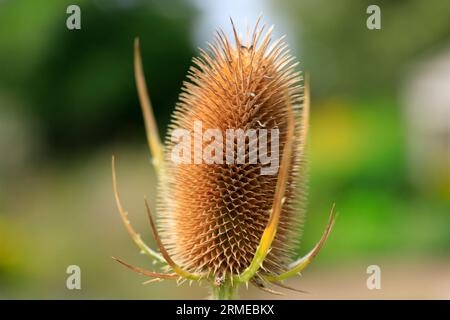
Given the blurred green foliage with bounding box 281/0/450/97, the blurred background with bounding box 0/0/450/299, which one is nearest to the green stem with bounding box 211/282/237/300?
the blurred background with bounding box 0/0/450/299

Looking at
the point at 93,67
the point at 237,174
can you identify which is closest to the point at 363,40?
the point at 93,67

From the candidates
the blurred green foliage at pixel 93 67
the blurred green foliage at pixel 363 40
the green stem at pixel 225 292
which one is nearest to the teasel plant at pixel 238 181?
the green stem at pixel 225 292

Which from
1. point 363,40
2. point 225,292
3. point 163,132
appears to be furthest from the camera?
point 363,40

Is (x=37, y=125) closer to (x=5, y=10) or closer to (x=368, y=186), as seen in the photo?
(x=5, y=10)

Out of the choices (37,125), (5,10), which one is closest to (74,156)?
(37,125)

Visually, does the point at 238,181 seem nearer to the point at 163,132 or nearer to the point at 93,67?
the point at 163,132

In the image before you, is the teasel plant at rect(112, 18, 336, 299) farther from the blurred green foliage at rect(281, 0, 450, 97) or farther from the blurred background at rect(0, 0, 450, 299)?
the blurred green foliage at rect(281, 0, 450, 97)
